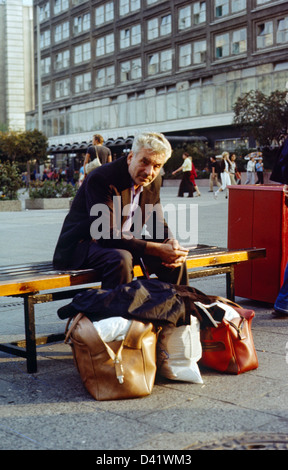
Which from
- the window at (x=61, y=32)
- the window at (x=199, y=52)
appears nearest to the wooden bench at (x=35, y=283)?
the window at (x=199, y=52)

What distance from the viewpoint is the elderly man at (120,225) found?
417cm

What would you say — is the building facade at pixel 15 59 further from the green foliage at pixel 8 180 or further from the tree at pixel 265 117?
the green foliage at pixel 8 180

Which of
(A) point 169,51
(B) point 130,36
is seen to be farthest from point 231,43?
(B) point 130,36

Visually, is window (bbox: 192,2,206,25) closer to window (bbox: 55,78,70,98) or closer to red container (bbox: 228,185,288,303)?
window (bbox: 55,78,70,98)

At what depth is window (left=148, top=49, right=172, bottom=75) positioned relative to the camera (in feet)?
186

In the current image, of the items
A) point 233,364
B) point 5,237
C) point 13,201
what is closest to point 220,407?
point 233,364

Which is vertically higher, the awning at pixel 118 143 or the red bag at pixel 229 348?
the awning at pixel 118 143

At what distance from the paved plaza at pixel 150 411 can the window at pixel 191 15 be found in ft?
172

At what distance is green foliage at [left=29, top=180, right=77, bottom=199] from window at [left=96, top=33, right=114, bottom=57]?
47.0m

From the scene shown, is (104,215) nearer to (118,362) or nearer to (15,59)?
(118,362)

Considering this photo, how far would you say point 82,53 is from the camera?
6900cm

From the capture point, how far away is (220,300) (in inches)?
166
